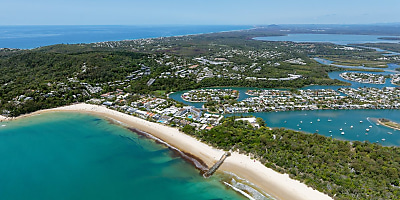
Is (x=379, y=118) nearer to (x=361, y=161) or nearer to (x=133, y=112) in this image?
(x=361, y=161)

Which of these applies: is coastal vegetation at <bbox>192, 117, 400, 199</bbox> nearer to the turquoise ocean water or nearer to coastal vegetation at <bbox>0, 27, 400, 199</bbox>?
coastal vegetation at <bbox>0, 27, 400, 199</bbox>

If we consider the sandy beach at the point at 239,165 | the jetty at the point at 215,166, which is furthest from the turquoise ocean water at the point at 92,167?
the sandy beach at the point at 239,165

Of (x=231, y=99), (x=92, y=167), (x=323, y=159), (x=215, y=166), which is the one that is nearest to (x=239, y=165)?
(x=215, y=166)

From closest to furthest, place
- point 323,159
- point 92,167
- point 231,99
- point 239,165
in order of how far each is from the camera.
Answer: point 323,159 → point 239,165 → point 92,167 → point 231,99

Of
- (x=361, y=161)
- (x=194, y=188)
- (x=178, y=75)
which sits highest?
(x=178, y=75)

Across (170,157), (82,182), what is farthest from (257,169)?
(82,182)

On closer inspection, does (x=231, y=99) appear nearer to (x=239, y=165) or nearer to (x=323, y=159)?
(x=239, y=165)

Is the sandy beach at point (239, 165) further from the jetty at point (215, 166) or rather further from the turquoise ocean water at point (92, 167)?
the turquoise ocean water at point (92, 167)
